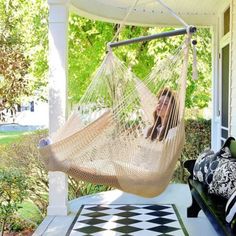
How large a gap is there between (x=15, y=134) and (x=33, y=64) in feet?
4.57

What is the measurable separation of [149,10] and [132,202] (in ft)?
8.44

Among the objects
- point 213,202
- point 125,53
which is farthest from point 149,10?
point 213,202

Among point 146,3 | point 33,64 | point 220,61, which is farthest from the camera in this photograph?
point 33,64

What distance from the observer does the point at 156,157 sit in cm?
289

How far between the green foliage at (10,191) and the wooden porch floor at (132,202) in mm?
673

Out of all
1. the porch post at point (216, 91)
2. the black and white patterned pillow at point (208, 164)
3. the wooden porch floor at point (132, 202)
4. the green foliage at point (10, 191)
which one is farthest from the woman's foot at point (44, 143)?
the porch post at point (216, 91)

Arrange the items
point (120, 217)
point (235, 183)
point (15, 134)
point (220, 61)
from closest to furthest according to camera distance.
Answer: point (235, 183) → point (120, 217) → point (220, 61) → point (15, 134)

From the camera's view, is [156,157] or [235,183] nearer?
[156,157]

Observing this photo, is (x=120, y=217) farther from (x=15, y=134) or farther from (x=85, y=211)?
(x=15, y=134)

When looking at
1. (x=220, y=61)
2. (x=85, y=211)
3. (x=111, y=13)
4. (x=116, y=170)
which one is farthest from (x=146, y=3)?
(x=116, y=170)

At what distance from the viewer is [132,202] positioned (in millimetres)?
5145

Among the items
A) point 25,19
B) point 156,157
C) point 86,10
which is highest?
point 25,19

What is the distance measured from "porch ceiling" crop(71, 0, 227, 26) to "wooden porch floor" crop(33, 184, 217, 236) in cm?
218

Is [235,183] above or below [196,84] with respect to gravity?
below
